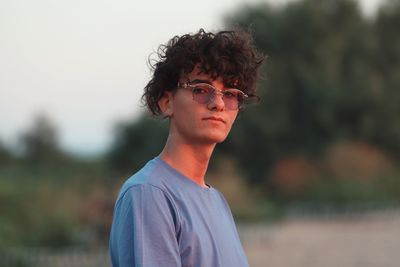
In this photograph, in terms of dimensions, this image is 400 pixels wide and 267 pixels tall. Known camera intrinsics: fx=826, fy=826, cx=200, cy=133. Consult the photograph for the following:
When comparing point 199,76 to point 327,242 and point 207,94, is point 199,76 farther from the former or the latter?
point 327,242

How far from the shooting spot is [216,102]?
6.64 ft

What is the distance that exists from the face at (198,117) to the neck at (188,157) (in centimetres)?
2

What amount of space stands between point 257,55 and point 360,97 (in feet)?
76.1

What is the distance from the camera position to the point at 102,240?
11.4 meters

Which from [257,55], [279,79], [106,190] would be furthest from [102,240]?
[279,79]

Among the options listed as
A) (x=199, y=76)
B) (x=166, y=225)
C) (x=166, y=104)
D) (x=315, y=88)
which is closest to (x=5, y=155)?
(x=315, y=88)

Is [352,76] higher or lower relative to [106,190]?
higher

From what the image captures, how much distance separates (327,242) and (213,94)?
12.5 metres

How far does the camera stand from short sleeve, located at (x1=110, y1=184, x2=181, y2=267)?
1.79 m

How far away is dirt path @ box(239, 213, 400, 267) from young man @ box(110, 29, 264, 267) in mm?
9646

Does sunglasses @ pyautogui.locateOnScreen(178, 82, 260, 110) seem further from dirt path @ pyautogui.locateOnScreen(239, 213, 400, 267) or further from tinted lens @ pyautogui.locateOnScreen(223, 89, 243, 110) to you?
dirt path @ pyautogui.locateOnScreen(239, 213, 400, 267)

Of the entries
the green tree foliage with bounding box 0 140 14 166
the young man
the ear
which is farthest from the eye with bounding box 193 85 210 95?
the green tree foliage with bounding box 0 140 14 166

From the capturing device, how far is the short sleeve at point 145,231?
1.79 m

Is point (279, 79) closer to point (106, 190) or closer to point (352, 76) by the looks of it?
point (352, 76)
